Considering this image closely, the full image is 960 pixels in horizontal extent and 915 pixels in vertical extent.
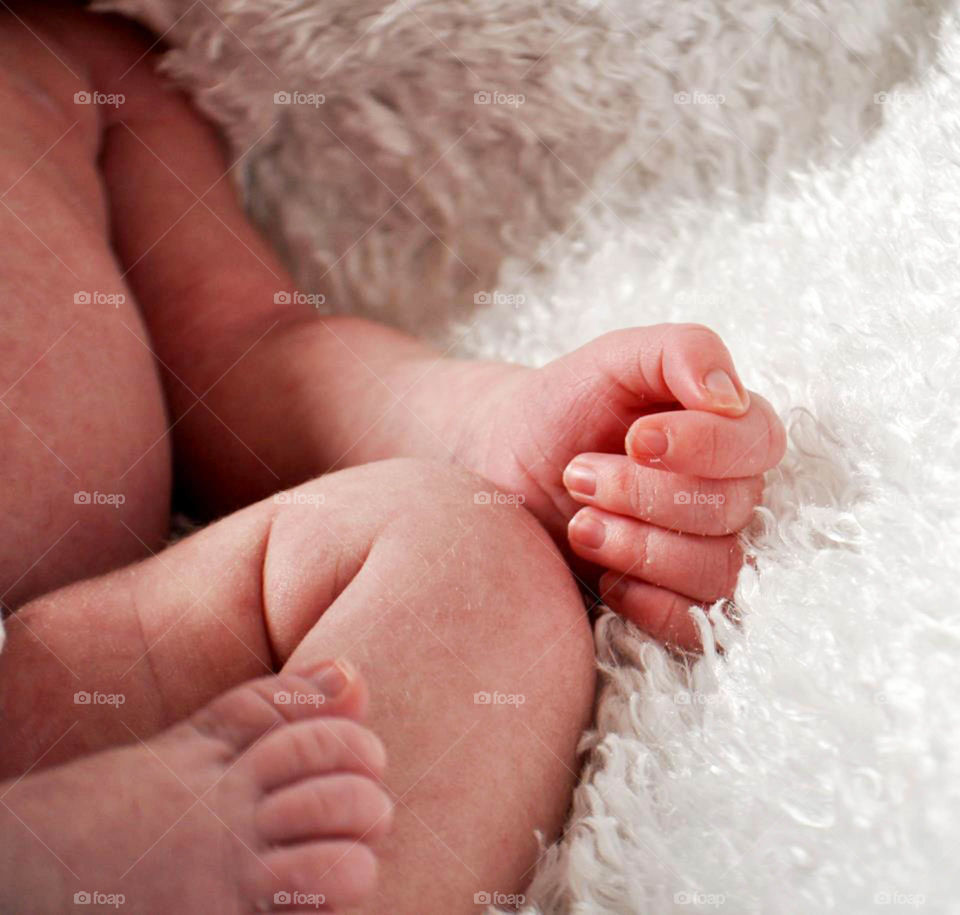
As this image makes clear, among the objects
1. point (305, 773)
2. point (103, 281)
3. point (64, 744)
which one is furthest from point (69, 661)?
point (103, 281)

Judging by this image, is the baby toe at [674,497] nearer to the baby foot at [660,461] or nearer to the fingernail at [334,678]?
the baby foot at [660,461]

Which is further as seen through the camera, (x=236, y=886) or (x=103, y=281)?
(x=103, y=281)

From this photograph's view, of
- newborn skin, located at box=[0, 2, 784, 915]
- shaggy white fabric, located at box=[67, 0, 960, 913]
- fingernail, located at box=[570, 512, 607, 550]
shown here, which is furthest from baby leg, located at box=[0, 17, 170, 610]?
fingernail, located at box=[570, 512, 607, 550]

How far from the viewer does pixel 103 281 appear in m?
0.67

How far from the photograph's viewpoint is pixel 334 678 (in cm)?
43

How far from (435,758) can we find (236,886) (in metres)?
0.11

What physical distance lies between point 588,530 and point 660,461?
0.06 meters

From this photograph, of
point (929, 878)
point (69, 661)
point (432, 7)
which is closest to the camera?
point (929, 878)

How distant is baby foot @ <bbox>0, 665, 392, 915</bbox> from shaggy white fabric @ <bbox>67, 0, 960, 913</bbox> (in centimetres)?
12

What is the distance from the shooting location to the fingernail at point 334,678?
422 mm

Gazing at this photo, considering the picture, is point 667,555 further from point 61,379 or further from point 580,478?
point 61,379

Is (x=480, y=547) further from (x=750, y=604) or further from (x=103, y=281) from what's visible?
(x=103, y=281)

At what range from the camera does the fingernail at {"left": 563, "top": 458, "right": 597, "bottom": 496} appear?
0.57 m

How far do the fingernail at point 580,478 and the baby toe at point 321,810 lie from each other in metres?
0.22
